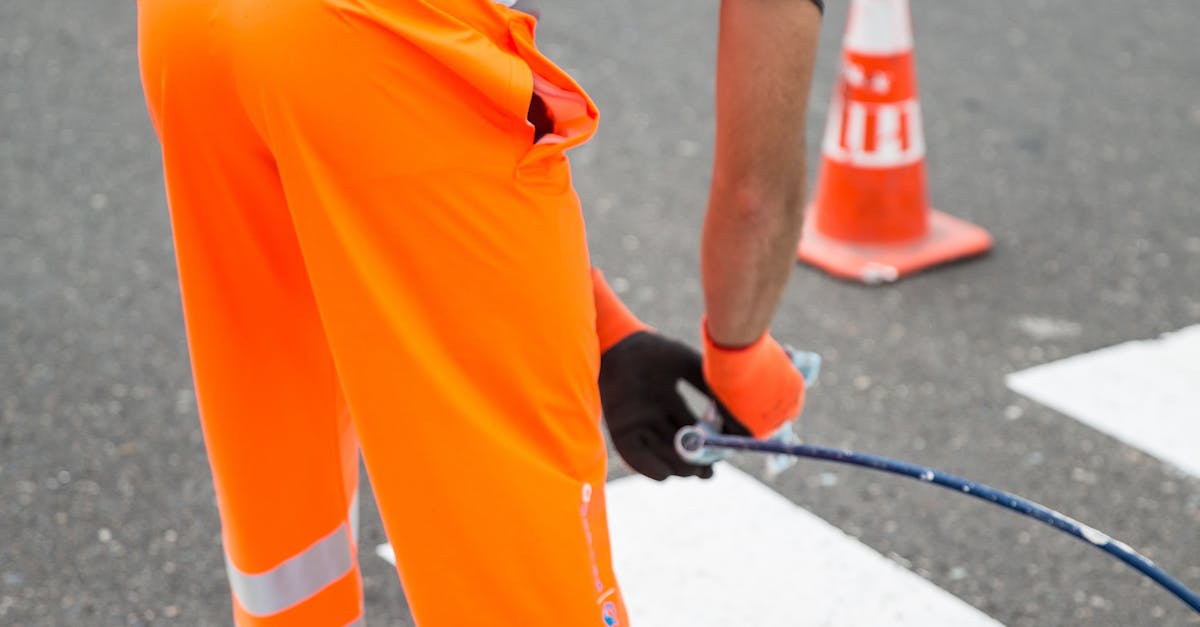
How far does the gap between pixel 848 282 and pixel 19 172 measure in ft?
8.74

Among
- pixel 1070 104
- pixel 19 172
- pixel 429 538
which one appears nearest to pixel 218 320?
pixel 429 538

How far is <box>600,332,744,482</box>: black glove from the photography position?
2.28 m

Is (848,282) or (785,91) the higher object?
(785,91)

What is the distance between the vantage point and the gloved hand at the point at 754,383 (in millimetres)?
2166

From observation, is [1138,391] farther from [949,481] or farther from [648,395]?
[648,395]

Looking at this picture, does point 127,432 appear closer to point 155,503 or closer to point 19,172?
point 155,503

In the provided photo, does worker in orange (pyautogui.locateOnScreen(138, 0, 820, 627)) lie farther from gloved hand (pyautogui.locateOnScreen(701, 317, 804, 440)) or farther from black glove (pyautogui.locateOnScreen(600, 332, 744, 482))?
black glove (pyautogui.locateOnScreen(600, 332, 744, 482))

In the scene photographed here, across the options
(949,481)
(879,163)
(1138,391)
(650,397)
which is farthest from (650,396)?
(879,163)

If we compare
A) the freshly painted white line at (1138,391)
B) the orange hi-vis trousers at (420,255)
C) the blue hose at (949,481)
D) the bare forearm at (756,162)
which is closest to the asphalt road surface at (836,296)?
the freshly painted white line at (1138,391)

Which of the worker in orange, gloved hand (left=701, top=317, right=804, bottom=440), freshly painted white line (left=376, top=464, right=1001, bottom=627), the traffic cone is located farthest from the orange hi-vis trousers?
the traffic cone

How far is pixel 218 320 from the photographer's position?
1.85 metres

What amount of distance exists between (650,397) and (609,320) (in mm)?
138

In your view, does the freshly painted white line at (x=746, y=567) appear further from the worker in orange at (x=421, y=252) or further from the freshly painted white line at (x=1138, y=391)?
the worker in orange at (x=421, y=252)

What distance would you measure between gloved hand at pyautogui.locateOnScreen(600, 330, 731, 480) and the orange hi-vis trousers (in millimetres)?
455
